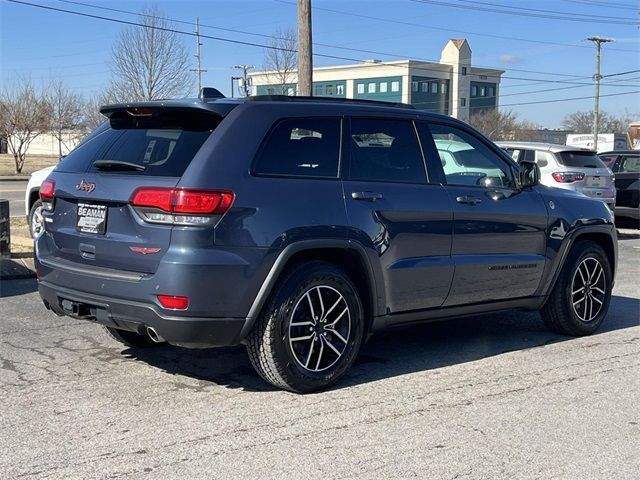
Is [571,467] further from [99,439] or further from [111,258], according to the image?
[111,258]

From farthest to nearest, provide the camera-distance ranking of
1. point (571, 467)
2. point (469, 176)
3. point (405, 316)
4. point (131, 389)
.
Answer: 1. point (469, 176)
2. point (405, 316)
3. point (131, 389)
4. point (571, 467)

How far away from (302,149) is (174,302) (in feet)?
4.39

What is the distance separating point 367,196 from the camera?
5.05 metres

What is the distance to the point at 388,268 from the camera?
202 inches

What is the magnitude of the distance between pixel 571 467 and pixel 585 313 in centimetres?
311

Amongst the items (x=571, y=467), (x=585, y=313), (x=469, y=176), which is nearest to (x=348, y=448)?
(x=571, y=467)

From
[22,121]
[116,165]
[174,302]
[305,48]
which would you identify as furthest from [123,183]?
[22,121]

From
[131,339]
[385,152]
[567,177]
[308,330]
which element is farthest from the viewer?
[567,177]

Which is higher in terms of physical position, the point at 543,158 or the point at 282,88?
the point at 282,88

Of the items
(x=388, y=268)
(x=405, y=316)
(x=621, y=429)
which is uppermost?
(x=388, y=268)

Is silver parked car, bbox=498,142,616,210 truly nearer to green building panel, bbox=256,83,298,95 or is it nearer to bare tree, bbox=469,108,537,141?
green building panel, bbox=256,83,298,95

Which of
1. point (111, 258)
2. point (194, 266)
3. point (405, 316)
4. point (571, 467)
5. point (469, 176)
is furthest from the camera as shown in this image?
point (469, 176)

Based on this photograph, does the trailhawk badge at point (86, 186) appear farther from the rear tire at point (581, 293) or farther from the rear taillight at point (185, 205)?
the rear tire at point (581, 293)

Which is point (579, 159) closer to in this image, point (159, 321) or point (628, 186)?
point (628, 186)
